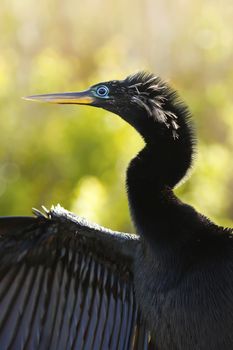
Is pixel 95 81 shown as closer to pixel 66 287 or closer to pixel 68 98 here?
pixel 68 98

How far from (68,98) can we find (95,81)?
10519 millimetres

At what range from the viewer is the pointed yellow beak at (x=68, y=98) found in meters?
4.89

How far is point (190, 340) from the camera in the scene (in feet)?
14.3

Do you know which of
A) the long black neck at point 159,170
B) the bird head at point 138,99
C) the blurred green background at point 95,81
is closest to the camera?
the long black neck at point 159,170

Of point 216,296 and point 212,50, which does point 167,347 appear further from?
point 212,50

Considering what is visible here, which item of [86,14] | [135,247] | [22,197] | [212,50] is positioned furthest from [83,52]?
[135,247]

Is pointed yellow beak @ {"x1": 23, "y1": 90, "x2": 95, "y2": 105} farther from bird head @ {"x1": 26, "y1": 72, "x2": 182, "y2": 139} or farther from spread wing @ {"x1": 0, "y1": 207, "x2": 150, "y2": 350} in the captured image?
spread wing @ {"x1": 0, "y1": 207, "x2": 150, "y2": 350}

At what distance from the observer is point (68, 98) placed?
4949mm

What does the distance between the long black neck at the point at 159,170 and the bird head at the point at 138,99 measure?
24 mm

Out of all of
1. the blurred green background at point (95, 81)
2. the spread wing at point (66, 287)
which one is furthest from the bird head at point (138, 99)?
the spread wing at point (66, 287)

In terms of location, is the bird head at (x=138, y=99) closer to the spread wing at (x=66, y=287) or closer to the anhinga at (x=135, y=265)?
the anhinga at (x=135, y=265)

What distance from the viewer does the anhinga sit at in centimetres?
435

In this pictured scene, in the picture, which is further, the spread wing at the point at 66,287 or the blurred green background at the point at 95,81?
the blurred green background at the point at 95,81

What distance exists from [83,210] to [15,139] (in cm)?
381
